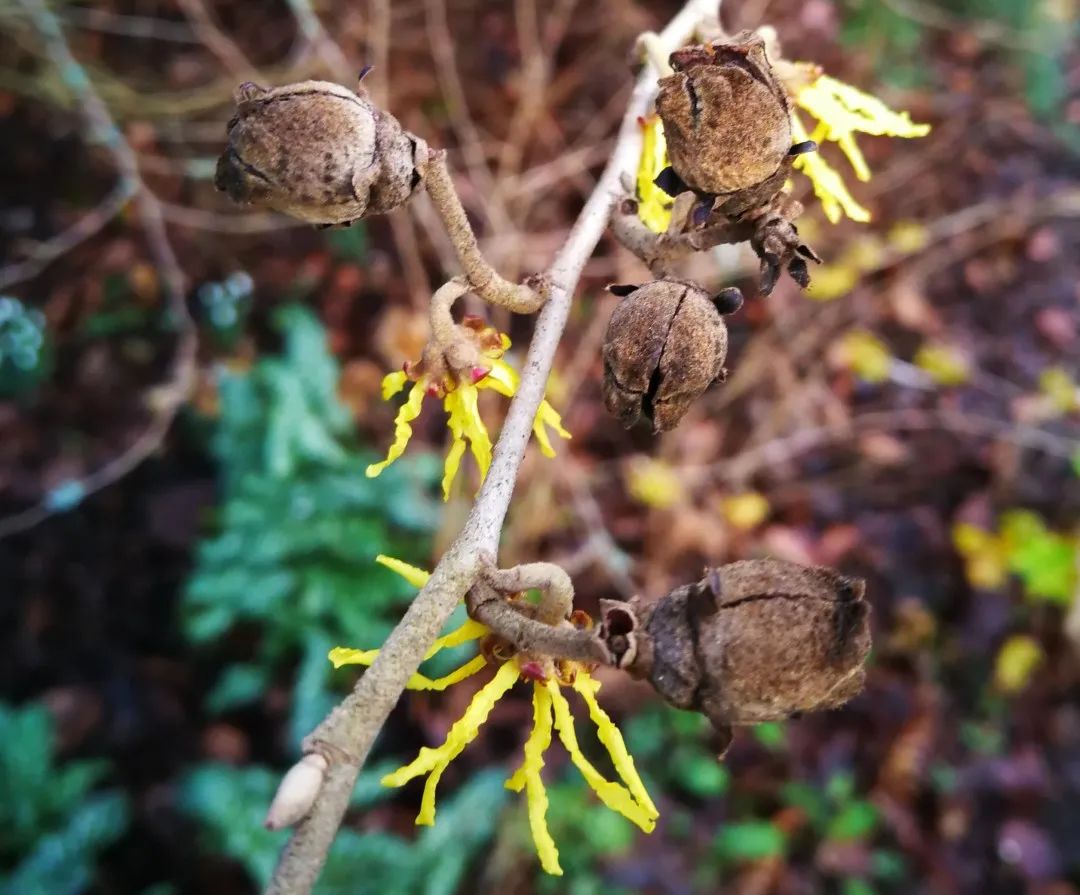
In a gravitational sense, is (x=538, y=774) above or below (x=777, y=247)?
below

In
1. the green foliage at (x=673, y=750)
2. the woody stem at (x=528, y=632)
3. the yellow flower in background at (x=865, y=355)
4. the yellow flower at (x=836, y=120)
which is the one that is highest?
the yellow flower at (x=836, y=120)

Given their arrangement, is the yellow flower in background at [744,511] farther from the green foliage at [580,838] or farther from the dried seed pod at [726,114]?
the dried seed pod at [726,114]

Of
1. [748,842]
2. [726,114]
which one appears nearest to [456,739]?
[726,114]

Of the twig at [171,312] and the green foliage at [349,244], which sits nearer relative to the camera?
the twig at [171,312]

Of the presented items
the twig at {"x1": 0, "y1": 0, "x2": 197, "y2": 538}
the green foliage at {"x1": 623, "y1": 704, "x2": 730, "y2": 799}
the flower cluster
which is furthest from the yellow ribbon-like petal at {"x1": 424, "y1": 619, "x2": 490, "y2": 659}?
the twig at {"x1": 0, "y1": 0, "x2": 197, "y2": 538}

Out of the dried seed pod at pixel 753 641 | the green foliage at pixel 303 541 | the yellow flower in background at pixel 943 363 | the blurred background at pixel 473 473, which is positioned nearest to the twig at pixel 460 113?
the blurred background at pixel 473 473

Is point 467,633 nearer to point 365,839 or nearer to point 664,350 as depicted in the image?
point 664,350

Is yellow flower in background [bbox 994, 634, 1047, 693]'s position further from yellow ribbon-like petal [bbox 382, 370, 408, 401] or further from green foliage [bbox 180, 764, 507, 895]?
yellow ribbon-like petal [bbox 382, 370, 408, 401]
